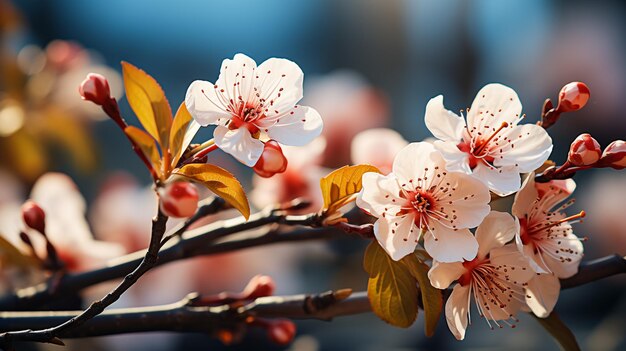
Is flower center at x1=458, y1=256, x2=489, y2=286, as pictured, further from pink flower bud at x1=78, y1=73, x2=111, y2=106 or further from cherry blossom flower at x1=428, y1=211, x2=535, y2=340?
pink flower bud at x1=78, y1=73, x2=111, y2=106

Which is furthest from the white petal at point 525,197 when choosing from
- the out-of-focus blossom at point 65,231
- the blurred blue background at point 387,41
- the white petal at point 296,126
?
the blurred blue background at point 387,41

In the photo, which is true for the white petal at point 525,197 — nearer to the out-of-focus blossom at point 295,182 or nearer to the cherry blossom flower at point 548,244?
the cherry blossom flower at point 548,244

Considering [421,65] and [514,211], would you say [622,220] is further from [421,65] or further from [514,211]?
[421,65]

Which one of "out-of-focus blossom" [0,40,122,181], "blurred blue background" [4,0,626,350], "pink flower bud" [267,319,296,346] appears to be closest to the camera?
"pink flower bud" [267,319,296,346]

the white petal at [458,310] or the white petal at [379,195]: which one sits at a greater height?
the white petal at [379,195]

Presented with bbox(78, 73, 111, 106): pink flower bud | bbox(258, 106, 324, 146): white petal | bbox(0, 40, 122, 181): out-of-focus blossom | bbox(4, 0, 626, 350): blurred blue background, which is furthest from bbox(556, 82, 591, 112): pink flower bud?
bbox(4, 0, 626, 350): blurred blue background

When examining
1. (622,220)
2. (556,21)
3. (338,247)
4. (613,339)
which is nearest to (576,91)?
(613,339)
